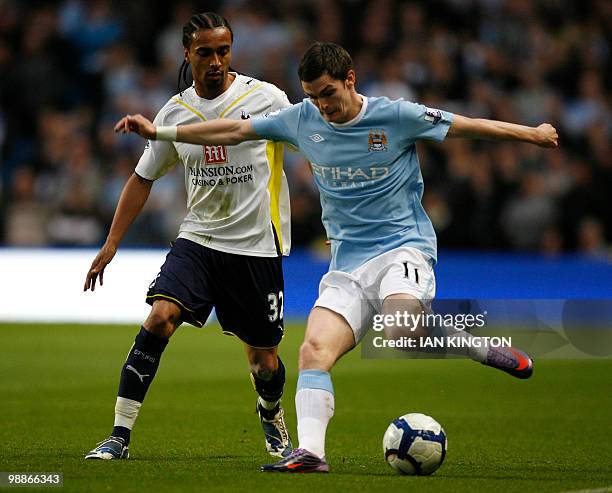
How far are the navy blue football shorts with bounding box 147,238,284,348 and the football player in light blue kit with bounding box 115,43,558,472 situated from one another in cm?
79

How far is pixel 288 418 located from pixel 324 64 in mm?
3751

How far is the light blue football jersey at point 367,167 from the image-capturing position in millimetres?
7027

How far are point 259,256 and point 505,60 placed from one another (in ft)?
Result: 37.6

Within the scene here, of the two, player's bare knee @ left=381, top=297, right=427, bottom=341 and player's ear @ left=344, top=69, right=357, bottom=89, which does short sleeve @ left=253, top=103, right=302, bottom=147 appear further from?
player's bare knee @ left=381, top=297, right=427, bottom=341

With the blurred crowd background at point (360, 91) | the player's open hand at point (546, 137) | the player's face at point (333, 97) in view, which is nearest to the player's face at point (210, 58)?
the player's face at point (333, 97)

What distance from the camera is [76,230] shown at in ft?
57.7

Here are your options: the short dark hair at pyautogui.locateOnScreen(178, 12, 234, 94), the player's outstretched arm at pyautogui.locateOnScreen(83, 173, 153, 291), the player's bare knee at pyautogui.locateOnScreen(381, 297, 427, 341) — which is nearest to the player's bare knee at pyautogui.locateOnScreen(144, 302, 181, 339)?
the player's outstretched arm at pyautogui.locateOnScreen(83, 173, 153, 291)

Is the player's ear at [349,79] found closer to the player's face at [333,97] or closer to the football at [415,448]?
the player's face at [333,97]

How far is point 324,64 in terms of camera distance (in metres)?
6.72

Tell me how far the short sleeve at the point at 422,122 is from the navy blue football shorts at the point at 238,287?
4.55 feet

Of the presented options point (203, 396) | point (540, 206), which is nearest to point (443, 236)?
point (540, 206)

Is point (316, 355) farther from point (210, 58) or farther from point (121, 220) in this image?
point (210, 58)

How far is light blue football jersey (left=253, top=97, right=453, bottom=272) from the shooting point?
7027 millimetres

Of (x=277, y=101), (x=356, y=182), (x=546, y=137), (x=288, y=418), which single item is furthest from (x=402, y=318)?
(x=288, y=418)
